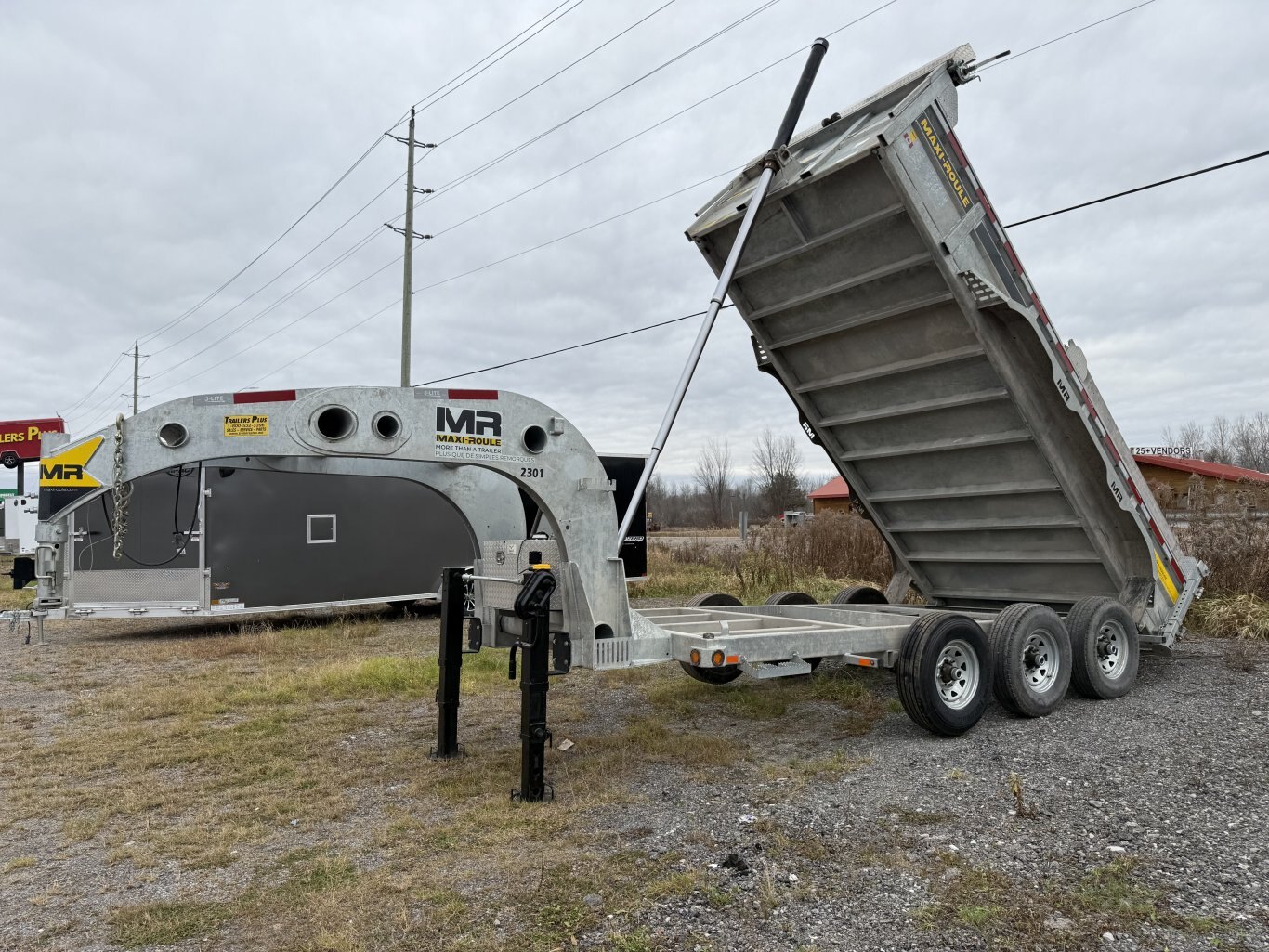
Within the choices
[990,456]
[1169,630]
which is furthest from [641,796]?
[1169,630]

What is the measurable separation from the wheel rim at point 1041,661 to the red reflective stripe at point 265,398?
17.2ft

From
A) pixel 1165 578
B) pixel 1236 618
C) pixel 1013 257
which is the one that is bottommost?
pixel 1236 618

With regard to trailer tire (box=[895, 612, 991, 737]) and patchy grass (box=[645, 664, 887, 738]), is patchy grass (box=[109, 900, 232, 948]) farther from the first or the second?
trailer tire (box=[895, 612, 991, 737])

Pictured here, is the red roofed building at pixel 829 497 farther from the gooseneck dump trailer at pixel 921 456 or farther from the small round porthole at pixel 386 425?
the small round porthole at pixel 386 425

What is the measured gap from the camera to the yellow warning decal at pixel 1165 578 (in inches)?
278

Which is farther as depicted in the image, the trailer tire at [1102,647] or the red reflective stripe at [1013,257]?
the trailer tire at [1102,647]

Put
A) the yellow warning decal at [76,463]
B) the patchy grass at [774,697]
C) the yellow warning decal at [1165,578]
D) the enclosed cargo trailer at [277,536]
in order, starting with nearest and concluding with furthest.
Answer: the yellow warning decal at [76,463], the patchy grass at [774,697], the yellow warning decal at [1165,578], the enclosed cargo trailer at [277,536]

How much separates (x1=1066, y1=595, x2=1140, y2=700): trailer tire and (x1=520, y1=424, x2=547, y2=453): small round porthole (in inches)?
169

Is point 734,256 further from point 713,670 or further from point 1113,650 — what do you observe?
point 1113,650

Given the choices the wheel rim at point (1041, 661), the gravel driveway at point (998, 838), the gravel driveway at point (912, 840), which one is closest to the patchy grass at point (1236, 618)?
the gravel driveway at point (912, 840)

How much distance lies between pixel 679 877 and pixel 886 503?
4.96m

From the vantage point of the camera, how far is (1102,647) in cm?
686

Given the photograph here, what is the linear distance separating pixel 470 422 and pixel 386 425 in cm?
45

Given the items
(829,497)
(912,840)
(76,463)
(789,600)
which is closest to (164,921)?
(76,463)
